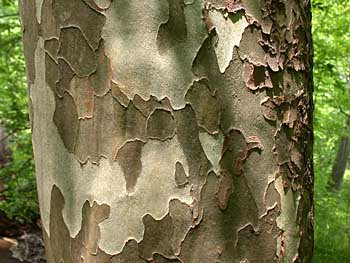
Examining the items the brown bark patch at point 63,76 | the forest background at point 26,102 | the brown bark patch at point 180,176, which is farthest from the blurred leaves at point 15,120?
the brown bark patch at point 180,176

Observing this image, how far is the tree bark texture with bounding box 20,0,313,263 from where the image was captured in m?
0.68

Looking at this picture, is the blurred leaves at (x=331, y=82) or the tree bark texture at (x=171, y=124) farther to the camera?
the blurred leaves at (x=331, y=82)

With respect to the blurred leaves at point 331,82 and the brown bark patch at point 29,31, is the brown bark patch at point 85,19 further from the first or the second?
the blurred leaves at point 331,82

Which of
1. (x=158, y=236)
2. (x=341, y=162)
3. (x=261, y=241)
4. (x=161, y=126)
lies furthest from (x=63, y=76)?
(x=341, y=162)

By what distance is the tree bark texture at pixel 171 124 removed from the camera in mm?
679

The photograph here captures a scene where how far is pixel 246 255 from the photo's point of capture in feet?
2.33

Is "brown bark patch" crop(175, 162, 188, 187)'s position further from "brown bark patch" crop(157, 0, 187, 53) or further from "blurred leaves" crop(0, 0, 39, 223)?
"blurred leaves" crop(0, 0, 39, 223)

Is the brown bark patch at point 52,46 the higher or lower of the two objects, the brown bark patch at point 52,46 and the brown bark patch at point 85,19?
the lower

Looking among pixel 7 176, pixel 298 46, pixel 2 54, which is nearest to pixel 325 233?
pixel 7 176

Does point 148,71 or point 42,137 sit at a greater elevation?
point 148,71

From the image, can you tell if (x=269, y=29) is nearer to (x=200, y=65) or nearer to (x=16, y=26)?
(x=200, y=65)

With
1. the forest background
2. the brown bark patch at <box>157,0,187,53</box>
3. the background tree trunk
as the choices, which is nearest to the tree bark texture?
the brown bark patch at <box>157,0,187,53</box>

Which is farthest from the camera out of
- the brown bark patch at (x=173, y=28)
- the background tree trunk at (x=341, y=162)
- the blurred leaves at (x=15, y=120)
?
the background tree trunk at (x=341, y=162)

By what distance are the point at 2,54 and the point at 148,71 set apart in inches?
156
